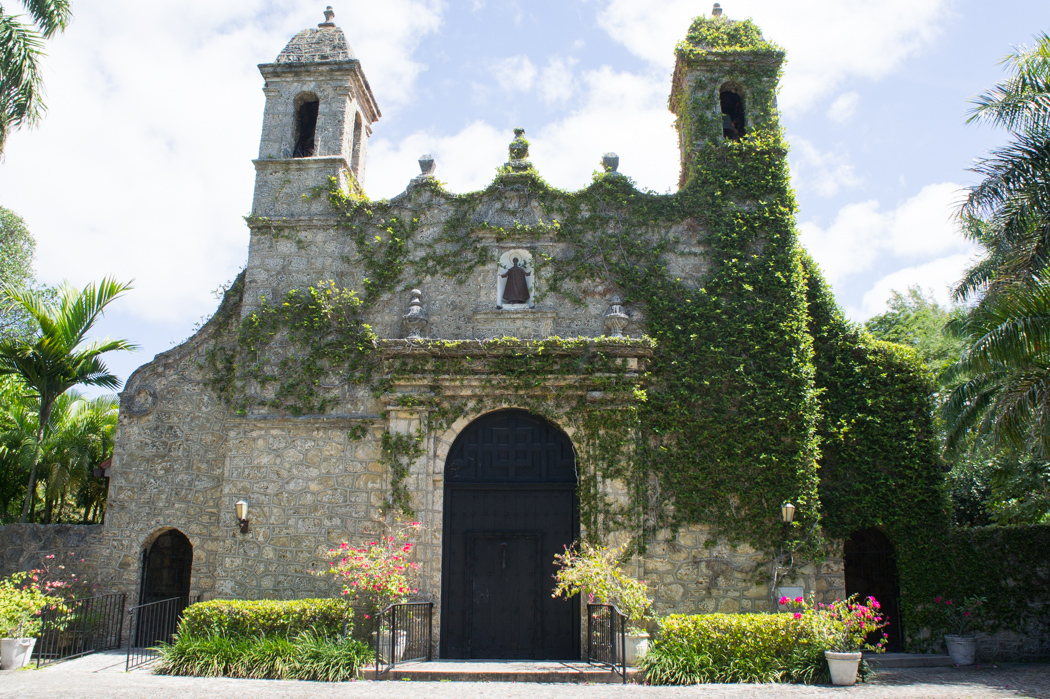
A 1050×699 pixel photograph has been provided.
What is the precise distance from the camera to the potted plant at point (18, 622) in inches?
388

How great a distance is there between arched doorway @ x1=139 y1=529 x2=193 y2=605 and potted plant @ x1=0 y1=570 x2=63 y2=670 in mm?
1764

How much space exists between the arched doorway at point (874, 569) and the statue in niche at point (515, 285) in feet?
22.4

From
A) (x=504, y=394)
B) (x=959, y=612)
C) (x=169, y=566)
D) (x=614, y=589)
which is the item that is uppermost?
(x=504, y=394)

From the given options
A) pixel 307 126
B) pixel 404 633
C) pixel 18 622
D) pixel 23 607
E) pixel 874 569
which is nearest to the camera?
pixel 18 622

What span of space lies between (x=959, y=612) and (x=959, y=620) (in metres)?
0.12

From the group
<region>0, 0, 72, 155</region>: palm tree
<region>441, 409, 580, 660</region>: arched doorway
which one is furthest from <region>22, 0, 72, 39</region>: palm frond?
<region>441, 409, 580, 660</region>: arched doorway

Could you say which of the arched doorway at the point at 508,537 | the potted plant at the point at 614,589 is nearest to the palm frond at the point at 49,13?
the arched doorway at the point at 508,537

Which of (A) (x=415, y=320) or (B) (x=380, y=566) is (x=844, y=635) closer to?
(B) (x=380, y=566)

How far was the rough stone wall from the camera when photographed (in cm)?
1198

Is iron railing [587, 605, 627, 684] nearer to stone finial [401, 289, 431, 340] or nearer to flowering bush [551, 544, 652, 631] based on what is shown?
flowering bush [551, 544, 652, 631]

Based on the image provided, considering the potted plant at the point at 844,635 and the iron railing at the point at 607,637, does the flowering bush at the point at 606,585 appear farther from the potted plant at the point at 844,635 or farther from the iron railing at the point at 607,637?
the potted plant at the point at 844,635

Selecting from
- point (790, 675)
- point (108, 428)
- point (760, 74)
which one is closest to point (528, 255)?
point (760, 74)

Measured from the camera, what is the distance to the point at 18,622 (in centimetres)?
1017

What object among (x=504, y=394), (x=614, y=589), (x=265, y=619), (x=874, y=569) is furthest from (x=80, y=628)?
(x=874, y=569)
